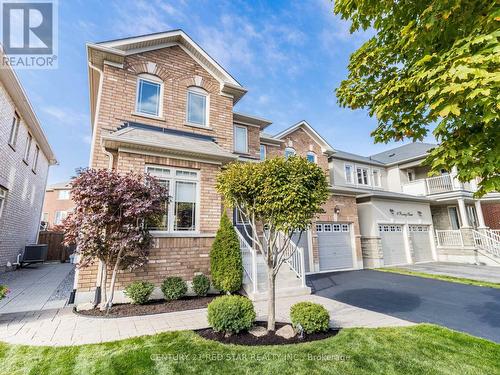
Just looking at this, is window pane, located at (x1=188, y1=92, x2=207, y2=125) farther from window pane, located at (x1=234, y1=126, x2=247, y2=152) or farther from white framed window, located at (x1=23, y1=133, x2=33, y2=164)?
white framed window, located at (x1=23, y1=133, x2=33, y2=164)

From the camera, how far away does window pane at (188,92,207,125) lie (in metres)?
10.1

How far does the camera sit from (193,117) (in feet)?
33.0

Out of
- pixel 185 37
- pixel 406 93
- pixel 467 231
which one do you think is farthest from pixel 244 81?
pixel 467 231

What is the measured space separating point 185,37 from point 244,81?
2.90 meters

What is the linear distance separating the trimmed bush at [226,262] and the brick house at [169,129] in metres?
0.49

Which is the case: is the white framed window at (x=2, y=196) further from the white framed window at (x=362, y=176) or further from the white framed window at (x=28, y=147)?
the white framed window at (x=362, y=176)

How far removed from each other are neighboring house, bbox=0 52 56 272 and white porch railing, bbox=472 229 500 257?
2551 cm

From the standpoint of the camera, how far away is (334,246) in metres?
13.6

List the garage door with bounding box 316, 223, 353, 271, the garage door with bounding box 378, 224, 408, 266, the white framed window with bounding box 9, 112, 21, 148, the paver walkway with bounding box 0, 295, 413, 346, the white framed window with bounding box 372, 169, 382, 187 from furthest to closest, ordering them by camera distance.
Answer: the white framed window with bounding box 372, 169, 382, 187
the garage door with bounding box 378, 224, 408, 266
the garage door with bounding box 316, 223, 353, 271
the white framed window with bounding box 9, 112, 21, 148
the paver walkway with bounding box 0, 295, 413, 346

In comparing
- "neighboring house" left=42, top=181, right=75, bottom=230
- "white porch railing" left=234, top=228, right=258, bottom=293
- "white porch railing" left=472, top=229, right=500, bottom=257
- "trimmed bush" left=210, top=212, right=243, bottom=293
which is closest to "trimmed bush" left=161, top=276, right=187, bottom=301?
"trimmed bush" left=210, top=212, right=243, bottom=293

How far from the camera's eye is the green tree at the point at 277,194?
4.77m

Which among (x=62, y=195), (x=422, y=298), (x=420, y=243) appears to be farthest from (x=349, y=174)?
(x=62, y=195)

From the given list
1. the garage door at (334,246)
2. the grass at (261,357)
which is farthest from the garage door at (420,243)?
the grass at (261,357)

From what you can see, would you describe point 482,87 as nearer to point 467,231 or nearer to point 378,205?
point 378,205
